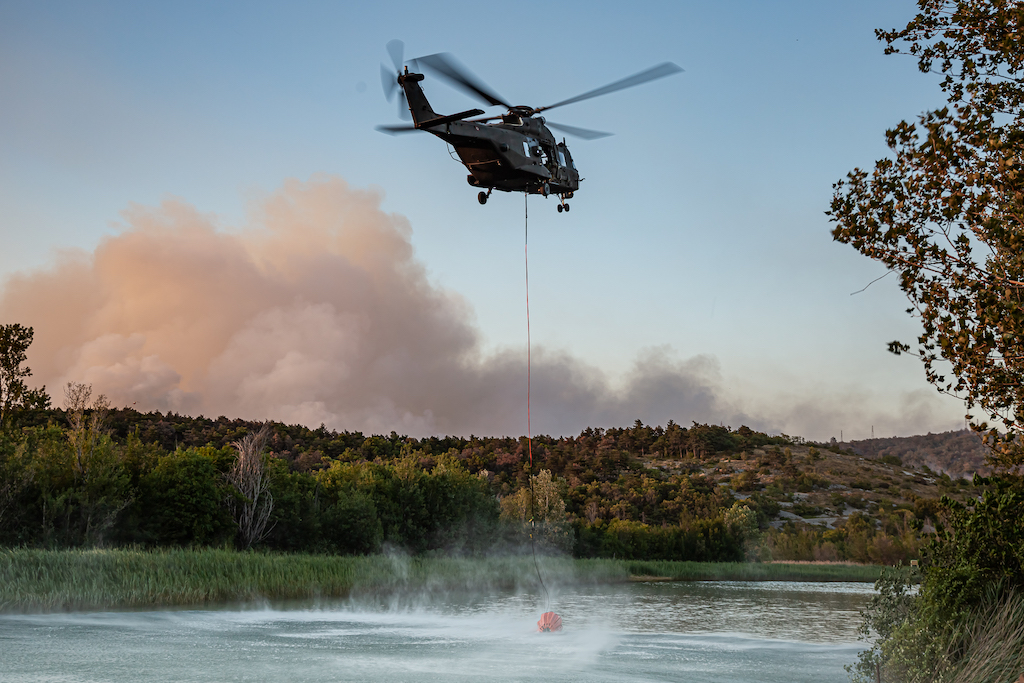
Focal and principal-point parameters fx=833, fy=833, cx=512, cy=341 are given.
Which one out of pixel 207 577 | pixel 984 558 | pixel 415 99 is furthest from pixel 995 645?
pixel 207 577

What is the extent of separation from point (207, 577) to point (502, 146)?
19.9m

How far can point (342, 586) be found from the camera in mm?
33344

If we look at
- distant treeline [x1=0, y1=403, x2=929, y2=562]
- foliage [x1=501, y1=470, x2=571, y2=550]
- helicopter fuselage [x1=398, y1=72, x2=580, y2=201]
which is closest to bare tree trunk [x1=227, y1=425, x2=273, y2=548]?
distant treeline [x1=0, y1=403, x2=929, y2=562]

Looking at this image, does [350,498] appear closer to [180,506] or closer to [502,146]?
[180,506]

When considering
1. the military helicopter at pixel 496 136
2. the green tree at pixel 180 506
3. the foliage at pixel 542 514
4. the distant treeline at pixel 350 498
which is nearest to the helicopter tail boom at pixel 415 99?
the military helicopter at pixel 496 136

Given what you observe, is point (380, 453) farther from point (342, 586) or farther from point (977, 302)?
point (977, 302)

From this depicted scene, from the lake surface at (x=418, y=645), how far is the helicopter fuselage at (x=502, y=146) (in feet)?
28.1

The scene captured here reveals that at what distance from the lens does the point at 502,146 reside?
14.3m

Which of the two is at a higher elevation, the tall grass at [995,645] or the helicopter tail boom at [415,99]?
the helicopter tail boom at [415,99]

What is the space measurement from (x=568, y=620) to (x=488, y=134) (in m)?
18.4

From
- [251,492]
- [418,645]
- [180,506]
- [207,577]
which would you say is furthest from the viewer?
[251,492]

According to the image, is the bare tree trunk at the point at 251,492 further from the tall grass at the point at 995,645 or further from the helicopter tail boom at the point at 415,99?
the tall grass at the point at 995,645

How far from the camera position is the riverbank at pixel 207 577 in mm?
23328

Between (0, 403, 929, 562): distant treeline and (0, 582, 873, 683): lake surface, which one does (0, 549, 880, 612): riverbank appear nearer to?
(0, 582, 873, 683): lake surface
